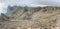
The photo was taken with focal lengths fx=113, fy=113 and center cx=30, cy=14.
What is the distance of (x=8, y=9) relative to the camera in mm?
1674

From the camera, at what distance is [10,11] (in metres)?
1.65

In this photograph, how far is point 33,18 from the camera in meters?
1.51

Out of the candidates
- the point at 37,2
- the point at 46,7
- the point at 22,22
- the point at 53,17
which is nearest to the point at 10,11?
the point at 22,22

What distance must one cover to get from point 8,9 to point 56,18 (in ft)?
2.32

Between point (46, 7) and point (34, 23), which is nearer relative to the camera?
point (34, 23)

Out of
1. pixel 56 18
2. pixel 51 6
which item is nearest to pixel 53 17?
pixel 56 18

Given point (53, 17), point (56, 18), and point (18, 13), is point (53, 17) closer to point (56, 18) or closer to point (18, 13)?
point (56, 18)

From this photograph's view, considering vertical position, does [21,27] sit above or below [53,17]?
below

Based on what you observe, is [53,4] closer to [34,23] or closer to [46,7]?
[46,7]

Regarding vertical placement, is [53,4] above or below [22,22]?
above

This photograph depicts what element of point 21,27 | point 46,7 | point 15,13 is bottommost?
point 21,27

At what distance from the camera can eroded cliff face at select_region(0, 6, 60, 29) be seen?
4.65 feet

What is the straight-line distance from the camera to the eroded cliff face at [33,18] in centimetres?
142

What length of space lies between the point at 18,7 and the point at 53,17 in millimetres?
547
